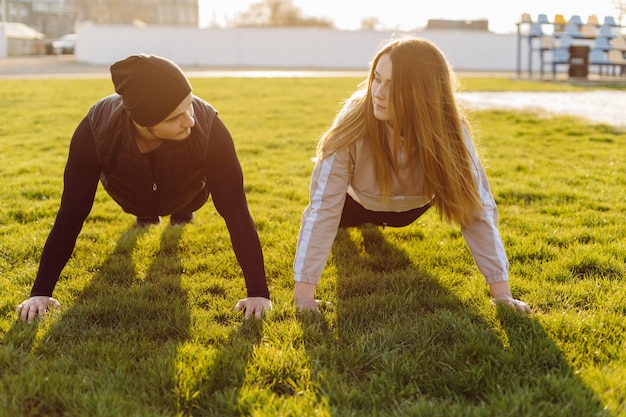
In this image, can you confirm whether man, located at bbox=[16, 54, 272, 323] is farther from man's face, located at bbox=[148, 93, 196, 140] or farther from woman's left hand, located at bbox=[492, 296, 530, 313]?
woman's left hand, located at bbox=[492, 296, 530, 313]

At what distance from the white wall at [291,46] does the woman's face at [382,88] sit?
102 feet

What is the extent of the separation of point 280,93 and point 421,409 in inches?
513

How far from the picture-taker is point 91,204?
9.07 feet

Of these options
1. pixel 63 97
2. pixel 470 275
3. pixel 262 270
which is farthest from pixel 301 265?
pixel 63 97

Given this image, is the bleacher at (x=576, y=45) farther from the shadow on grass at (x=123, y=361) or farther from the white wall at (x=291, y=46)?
the shadow on grass at (x=123, y=361)

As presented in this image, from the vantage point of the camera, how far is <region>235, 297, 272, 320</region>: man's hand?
268cm

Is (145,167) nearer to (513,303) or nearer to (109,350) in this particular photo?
(109,350)

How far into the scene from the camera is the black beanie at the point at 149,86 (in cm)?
242

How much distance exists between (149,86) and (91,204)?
66cm

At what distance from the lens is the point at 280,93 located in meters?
14.5

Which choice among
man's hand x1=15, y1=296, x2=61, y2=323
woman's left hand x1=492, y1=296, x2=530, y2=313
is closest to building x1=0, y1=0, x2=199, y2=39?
man's hand x1=15, y1=296, x2=61, y2=323

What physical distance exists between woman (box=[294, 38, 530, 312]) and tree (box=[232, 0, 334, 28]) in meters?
49.9

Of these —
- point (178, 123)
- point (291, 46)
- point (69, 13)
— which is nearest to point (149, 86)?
point (178, 123)

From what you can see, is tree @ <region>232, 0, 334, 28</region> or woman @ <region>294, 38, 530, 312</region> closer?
woman @ <region>294, 38, 530, 312</region>
